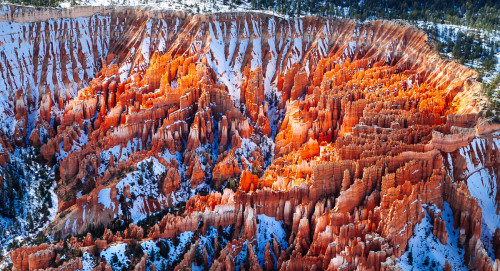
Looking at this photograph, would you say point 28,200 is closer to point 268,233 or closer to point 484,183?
point 268,233

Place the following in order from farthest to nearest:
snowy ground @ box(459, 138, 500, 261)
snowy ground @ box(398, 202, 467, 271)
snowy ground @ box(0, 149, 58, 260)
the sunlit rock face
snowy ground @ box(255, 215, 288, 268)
A: snowy ground @ box(0, 149, 58, 260)
snowy ground @ box(255, 215, 288, 268)
the sunlit rock face
snowy ground @ box(459, 138, 500, 261)
snowy ground @ box(398, 202, 467, 271)

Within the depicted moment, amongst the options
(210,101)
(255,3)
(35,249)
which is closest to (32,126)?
(210,101)

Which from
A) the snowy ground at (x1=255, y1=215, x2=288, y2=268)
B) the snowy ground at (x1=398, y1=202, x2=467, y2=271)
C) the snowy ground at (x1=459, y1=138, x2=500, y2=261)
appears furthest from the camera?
the snowy ground at (x1=255, y1=215, x2=288, y2=268)

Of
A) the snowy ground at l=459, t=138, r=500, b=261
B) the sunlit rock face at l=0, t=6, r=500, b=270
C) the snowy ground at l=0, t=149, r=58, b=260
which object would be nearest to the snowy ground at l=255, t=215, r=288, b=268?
the sunlit rock face at l=0, t=6, r=500, b=270

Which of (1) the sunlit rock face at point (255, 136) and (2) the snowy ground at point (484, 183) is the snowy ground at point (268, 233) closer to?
(1) the sunlit rock face at point (255, 136)

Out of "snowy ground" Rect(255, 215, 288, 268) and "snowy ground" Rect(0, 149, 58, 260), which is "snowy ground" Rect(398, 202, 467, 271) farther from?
"snowy ground" Rect(0, 149, 58, 260)


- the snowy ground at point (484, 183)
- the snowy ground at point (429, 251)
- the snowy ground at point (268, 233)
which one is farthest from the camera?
the snowy ground at point (268, 233)

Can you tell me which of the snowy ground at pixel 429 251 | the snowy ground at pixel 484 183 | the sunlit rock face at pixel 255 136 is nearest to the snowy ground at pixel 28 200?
the sunlit rock face at pixel 255 136

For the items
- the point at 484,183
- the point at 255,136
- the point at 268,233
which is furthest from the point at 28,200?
the point at 484,183

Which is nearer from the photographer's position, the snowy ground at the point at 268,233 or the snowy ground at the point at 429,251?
the snowy ground at the point at 429,251
